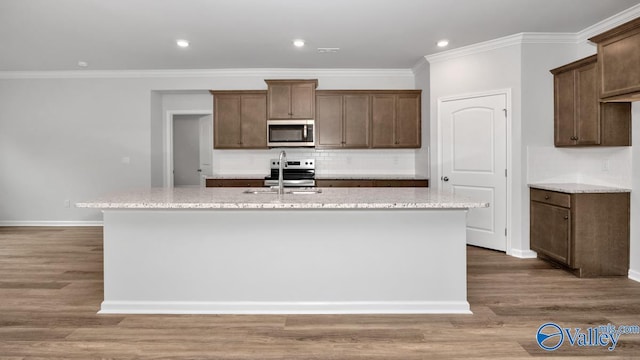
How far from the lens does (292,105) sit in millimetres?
5480

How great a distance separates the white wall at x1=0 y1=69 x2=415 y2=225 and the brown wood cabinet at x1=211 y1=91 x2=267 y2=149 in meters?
0.45

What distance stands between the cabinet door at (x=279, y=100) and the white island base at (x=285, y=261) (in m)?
3.05

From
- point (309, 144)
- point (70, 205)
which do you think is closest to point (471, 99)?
point (309, 144)

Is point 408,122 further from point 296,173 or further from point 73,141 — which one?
point 73,141

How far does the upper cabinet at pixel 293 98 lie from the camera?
215 inches

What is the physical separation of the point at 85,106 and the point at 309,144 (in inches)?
145

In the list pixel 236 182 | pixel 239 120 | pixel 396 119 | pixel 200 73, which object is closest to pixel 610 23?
pixel 396 119

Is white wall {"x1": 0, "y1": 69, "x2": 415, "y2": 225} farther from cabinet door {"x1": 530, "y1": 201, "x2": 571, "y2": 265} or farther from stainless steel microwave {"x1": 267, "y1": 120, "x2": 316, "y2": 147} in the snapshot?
cabinet door {"x1": 530, "y1": 201, "x2": 571, "y2": 265}

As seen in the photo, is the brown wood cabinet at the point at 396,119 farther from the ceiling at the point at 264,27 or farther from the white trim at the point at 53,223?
the white trim at the point at 53,223

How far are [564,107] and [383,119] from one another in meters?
2.27

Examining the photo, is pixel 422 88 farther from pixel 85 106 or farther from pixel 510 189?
pixel 85 106

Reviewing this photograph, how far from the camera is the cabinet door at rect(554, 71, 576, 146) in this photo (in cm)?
385

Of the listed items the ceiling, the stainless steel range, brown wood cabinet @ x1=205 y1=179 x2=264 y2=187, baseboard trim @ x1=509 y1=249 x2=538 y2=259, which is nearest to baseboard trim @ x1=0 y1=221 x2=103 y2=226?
brown wood cabinet @ x1=205 y1=179 x2=264 y2=187

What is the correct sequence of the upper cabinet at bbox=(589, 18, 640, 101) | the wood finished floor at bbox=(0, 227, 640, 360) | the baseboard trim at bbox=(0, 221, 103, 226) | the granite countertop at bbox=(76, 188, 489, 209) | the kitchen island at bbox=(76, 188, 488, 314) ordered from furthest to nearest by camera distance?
the baseboard trim at bbox=(0, 221, 103, 226) → the upper cabinet at bbox=(589, 18, 640, 101) → the kitchen island at bbox=(76, 188, 488, 314) → the granite countertop at bbox=(76, 188, 489, 209) → the wood finished floor at bbox=(0, 227, 640, 360)
